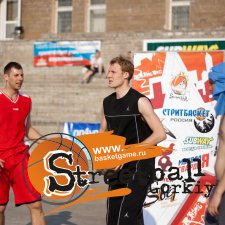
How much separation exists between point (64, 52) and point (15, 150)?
1863 centimetres

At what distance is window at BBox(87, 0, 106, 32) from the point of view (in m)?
28.4

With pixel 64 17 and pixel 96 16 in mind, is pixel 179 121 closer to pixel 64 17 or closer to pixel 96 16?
pixel 96 16

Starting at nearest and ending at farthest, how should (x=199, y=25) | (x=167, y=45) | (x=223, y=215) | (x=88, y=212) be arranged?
1. (x=223, y=215)
2. (x=88, y=212)
3. (x=167, y=45)
4. (x=199, y=25)

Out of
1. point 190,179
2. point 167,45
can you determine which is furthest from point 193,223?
point 167,45

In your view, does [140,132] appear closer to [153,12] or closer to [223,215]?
[223,215]

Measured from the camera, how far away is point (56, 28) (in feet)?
95.8

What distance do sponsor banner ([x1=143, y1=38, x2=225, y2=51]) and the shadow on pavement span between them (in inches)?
516

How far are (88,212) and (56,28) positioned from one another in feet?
65.5

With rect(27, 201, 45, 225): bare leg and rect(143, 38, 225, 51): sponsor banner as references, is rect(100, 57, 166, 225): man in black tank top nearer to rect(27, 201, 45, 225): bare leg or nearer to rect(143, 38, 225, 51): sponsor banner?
rect(27, 201, 45, 225): bare leg

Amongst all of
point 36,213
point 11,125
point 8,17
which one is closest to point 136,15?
point 8,17

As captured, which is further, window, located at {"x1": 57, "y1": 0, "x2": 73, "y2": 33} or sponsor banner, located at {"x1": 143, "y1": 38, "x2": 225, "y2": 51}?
window, located at {"x1": 57, "y1": 0, "x2": 73, "y2": 33}

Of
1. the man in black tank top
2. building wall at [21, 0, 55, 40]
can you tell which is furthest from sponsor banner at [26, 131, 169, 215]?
building wall at [21, 0, 55, 40]

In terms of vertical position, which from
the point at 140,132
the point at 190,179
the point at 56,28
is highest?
the point at 56,28

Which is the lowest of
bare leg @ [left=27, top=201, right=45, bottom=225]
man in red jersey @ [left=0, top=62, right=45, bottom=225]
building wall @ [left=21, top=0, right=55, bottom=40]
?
bare leg @ [left=27, top=201, right=45, bottom=225]
